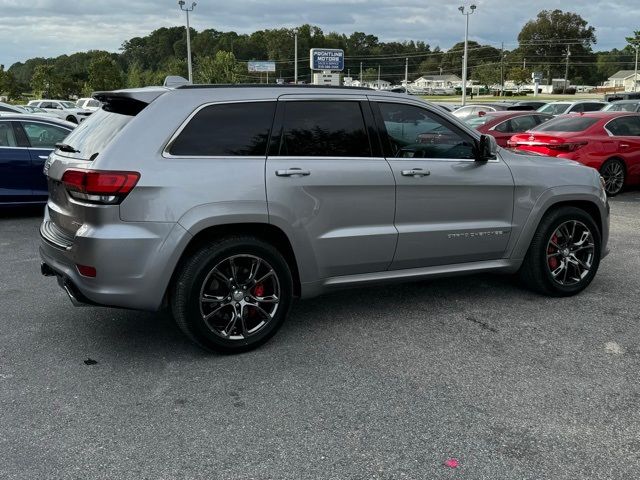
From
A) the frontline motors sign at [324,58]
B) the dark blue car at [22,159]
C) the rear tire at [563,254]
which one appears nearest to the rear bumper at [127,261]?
the rear tire at [563,254]

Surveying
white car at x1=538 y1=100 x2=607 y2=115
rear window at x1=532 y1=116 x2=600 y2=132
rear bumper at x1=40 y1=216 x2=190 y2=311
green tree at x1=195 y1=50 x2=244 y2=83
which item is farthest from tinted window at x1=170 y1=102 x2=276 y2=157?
green tree at x1=195 y1=50 x2=244 y2=83

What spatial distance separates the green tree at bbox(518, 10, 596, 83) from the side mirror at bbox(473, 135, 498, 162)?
433 feet

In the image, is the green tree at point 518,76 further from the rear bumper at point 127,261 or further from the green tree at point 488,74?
the rear bumper at point 127,261

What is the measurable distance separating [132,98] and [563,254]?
375 cm

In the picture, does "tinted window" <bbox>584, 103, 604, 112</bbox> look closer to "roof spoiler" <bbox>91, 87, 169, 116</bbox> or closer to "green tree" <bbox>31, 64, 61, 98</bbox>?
"roof spoiler" <bbox>91, 87, 169, 116</bbox>

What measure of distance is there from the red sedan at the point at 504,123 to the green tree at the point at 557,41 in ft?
397

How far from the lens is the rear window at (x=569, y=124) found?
1151 centimetres

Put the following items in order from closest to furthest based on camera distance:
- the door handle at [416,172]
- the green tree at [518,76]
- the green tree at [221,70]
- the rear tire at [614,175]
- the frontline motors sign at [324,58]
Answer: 1. the door handle at [416,172]
2. the rear tire at [614,175]
3. the frontline motors sign at [324,58]
4. the green tree at [221,70]
5. the green tree at [518,76]

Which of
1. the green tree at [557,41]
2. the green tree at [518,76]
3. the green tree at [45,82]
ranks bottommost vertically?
the green tree at [45,82]

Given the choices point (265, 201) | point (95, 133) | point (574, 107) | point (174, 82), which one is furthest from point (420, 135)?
point (574, 107)

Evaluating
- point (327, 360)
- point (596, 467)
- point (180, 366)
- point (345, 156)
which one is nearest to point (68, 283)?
point (180, 366)

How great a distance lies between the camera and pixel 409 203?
4664 mm

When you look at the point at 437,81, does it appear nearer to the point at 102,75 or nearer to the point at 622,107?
the point at 102,75

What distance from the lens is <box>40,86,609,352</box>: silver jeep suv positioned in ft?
12.7
